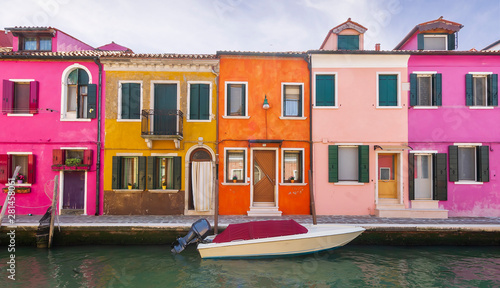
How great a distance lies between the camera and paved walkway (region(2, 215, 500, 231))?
32.3 feet

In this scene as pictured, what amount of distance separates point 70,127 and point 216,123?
584 cm

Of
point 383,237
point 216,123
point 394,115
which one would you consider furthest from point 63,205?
point 394,115

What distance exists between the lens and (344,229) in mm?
8977

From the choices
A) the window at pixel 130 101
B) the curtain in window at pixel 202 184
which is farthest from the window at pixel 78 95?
the curtain in window at pixel 202 184

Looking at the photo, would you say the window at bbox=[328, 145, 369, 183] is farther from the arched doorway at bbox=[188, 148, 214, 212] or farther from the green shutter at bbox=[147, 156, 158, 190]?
the green shutter at bbox=[147, 156, 158, 190]

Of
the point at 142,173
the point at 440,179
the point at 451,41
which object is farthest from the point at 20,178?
the point at 451,41

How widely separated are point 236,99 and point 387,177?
703 centimetres

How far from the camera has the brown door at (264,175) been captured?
12.2 meters

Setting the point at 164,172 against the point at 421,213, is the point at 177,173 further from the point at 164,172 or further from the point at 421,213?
the point at 421,213

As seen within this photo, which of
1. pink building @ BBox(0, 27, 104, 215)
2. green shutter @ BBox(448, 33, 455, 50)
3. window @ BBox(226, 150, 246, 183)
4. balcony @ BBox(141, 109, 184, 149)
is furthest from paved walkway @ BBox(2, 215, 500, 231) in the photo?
green shutter @ BBox(448, 33, 455, 50)

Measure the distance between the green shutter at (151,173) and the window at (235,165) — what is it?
2.92 m

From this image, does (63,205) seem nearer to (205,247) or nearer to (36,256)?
(36,256)

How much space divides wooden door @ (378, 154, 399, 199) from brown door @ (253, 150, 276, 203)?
A: 4.41m

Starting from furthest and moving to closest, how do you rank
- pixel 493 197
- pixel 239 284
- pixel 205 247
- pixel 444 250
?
pixel 493 197
pixel 444 250
pixel 205 247
pixel 239 284
